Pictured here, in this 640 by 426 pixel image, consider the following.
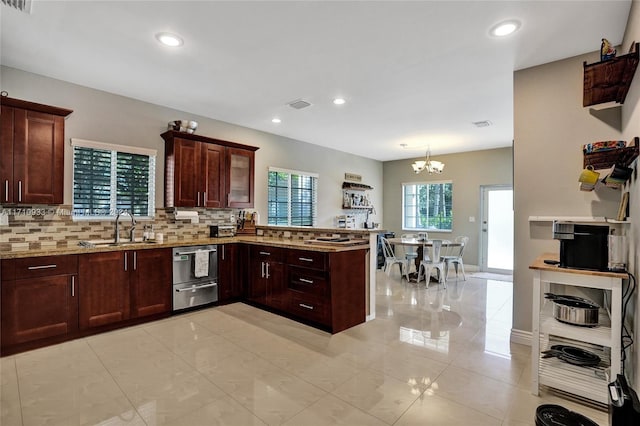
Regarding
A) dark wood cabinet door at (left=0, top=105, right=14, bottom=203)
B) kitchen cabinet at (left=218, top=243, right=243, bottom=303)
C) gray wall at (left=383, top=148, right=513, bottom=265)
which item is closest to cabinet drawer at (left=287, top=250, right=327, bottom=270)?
kitchen cabinet at (left=218, top=243, right=243, bottom=303)

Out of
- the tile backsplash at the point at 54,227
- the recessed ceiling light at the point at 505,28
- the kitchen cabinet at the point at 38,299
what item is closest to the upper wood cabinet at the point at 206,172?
the tile backsplash at the point at 54,227

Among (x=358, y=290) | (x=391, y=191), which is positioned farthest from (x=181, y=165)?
(x=391, y=191)

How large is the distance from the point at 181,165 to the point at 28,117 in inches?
64.2

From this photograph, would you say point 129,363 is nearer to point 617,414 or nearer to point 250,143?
point 617,414

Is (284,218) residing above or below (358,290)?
above

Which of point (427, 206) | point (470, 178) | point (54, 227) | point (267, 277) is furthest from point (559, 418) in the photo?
point (427, 206)

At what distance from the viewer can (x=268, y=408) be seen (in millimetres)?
2117

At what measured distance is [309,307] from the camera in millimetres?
3650

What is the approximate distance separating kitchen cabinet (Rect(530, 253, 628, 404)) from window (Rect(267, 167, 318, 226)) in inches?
180

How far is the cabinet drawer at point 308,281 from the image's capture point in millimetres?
3510

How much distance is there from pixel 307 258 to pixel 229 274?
153cm

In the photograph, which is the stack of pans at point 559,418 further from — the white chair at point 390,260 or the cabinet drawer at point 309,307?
the white chair at point 390,260

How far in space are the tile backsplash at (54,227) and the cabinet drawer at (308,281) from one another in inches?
78.4

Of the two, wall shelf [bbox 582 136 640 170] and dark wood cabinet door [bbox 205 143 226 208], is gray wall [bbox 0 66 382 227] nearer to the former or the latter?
dark wood cabinet door [bbox 205 143 226 208]
